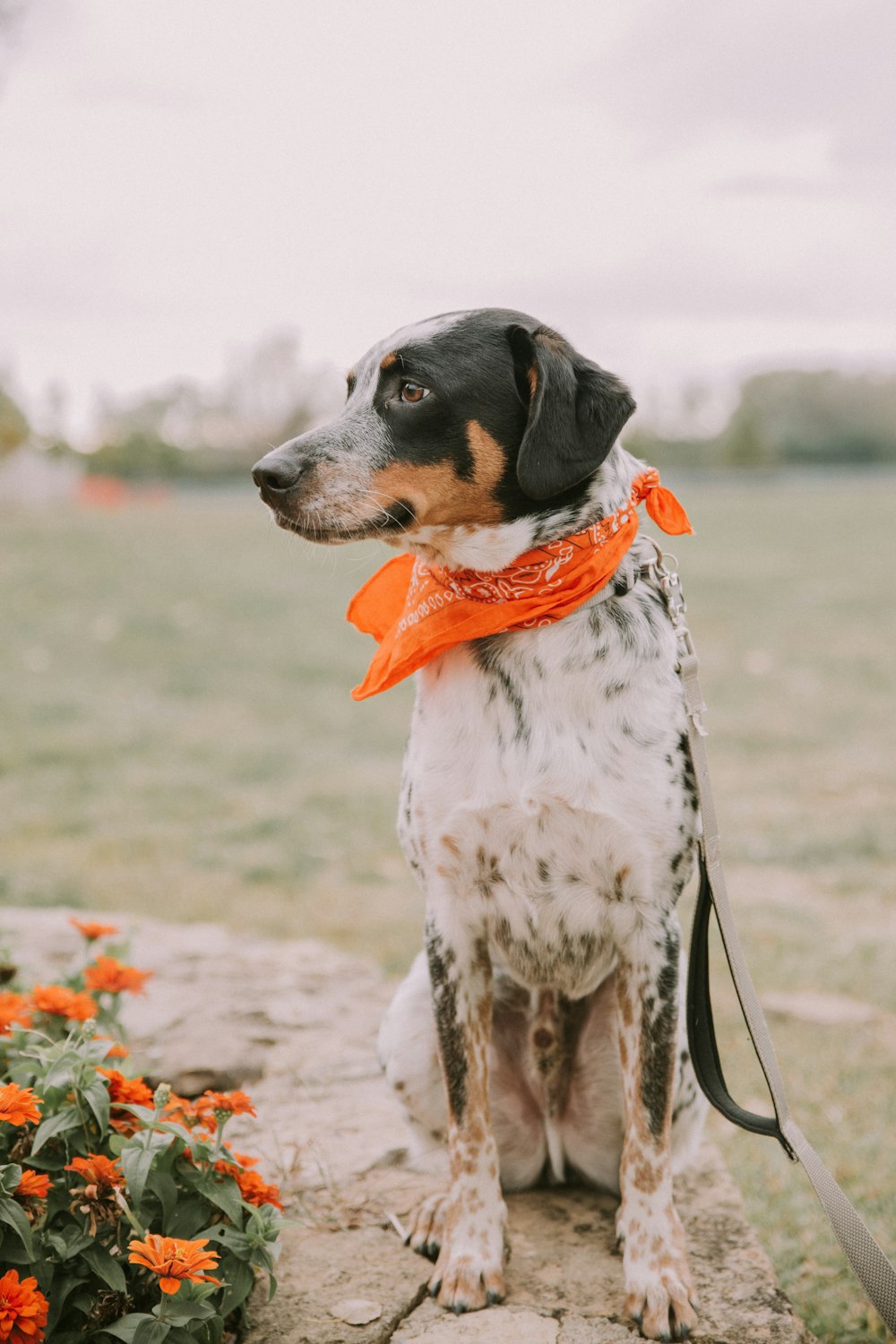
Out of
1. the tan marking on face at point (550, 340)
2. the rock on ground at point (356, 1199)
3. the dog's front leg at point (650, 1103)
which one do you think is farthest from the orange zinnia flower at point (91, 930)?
the tan marking on face at point (550, 340)

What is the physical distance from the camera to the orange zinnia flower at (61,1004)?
2461 millimetres

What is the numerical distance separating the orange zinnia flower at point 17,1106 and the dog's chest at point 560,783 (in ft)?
2.82

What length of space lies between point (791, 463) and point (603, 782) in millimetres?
54702

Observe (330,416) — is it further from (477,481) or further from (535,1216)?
(535,1216)

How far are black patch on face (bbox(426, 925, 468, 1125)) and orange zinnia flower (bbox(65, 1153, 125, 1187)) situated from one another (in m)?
0.71

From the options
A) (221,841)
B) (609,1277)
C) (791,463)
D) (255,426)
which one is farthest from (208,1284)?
(791,463)


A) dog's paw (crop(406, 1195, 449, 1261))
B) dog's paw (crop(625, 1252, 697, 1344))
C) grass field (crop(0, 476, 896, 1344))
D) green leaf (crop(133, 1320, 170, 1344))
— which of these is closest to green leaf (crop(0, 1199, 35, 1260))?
green leaf (crop(133, 1320, 170, 1344))

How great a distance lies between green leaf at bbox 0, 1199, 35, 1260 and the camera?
191cm

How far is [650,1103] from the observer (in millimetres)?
2369

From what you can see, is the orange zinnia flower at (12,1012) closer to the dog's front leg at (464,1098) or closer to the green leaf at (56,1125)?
the green leaf at (56,1125)

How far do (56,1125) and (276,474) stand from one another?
126 cm

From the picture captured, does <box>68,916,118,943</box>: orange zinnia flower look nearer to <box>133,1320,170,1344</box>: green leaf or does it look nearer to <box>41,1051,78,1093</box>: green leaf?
<box>41,1051,78,1093</box>: green leaf

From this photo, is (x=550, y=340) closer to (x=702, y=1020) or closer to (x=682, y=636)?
(x=682, y=636)

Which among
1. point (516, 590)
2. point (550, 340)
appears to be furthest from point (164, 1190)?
point (550, 340)
